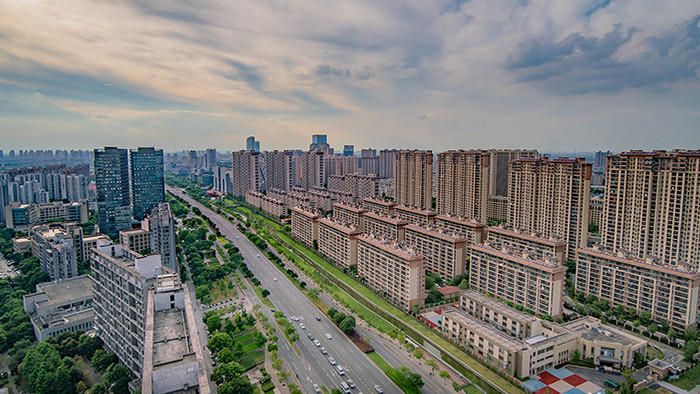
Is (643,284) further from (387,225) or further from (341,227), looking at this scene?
(341,227)

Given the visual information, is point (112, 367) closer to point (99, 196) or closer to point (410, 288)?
point (410, 288)

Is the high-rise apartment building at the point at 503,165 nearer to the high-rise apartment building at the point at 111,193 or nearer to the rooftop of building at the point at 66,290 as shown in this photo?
the high-rise apartment building at the point at 111,193

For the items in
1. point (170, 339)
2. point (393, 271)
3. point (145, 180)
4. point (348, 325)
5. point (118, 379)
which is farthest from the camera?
point (145, 180)

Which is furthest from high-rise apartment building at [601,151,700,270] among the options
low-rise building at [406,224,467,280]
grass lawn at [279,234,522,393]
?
grass lawn at [279,234,522,393]

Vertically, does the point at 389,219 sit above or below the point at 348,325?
above

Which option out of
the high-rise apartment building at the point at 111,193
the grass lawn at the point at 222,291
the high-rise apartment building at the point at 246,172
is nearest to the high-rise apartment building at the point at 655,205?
the grass lawn at the point at 222,291

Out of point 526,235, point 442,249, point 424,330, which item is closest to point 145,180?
point 442,249
